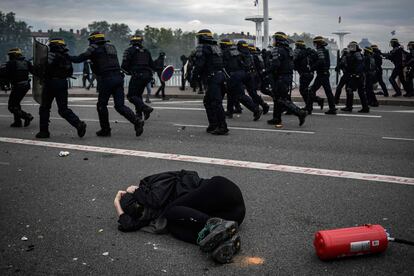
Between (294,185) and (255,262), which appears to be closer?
(255,262)

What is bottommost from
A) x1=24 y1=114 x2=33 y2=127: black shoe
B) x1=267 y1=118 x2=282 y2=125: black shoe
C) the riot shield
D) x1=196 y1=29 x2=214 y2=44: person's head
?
x1=267 y1=118 x2=282 y2=125: black shoe

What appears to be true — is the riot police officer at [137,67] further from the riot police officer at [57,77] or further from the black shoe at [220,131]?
the black shoe at [220,131]

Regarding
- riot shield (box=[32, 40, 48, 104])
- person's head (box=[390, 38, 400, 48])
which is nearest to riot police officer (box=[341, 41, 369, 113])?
person's head (box=[390, 38, 400, 48])

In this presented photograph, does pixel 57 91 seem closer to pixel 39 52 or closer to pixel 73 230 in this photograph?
pixel 39 52

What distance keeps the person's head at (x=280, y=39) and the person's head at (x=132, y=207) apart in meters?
7.19

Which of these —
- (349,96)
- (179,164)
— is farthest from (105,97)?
(349,96)

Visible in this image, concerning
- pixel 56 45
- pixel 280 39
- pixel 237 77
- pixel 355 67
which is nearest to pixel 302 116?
pixel 280 39

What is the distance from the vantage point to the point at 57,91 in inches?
365

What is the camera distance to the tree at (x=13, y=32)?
14900cm

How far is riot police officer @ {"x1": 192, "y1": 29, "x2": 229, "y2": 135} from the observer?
9.65 m

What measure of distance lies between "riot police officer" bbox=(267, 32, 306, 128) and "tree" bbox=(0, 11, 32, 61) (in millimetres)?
150857

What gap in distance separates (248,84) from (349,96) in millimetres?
3245

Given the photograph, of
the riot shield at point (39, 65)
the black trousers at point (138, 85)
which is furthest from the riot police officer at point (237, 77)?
the riot shield at point (39, 65)

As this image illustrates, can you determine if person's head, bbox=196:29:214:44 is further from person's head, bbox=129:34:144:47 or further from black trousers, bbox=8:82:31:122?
black trousers, bbox=8:82:31:122
